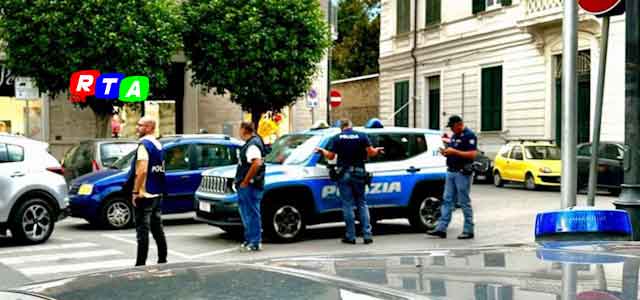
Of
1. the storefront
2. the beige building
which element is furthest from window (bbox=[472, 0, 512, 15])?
the storefront

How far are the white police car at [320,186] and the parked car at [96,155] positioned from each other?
3938 mm

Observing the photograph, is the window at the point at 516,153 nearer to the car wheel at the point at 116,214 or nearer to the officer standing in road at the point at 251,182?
the car wheel at the point at 116,214

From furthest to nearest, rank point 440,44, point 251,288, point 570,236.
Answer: point 440,44 < point 570,236 < point 251,288

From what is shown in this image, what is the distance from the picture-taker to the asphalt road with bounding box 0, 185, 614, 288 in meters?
10.3

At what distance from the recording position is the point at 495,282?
2420mm

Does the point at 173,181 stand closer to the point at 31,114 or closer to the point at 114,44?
the point at 114,44

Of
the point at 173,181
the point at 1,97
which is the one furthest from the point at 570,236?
the point at 1,97

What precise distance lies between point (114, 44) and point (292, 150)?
44.5ft

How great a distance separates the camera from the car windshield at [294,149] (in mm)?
12711

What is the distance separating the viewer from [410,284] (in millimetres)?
2447

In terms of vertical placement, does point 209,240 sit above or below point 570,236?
below

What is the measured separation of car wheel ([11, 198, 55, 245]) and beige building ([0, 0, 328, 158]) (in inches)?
632

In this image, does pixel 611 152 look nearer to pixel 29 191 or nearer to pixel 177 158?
pixel 177 158

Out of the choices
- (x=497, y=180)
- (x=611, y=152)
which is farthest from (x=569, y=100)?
(x=497, y=180)
